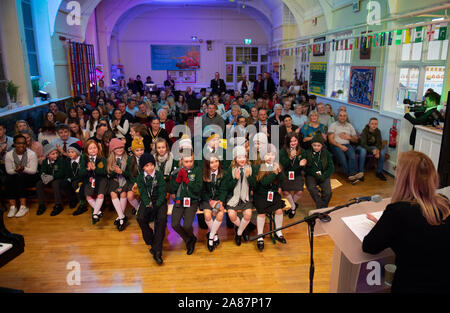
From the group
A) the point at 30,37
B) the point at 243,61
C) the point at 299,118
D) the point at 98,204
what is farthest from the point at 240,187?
the point at 243,61

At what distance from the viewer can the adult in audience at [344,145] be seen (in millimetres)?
6184

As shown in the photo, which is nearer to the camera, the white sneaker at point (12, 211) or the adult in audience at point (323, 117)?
the white sneaker at point (12, 211)

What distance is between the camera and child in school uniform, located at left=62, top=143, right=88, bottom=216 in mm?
4855

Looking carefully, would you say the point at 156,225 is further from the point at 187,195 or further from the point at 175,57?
the point at 175,57

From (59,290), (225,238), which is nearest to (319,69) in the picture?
(225,238)

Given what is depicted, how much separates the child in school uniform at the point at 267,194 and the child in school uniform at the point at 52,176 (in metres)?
2.96

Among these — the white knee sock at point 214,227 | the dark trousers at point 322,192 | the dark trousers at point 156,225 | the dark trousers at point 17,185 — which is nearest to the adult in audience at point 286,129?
the dark trousers at point 322,192

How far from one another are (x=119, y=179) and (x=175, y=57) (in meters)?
14.5

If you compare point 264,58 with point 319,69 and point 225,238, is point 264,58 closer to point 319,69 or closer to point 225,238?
point 319,69

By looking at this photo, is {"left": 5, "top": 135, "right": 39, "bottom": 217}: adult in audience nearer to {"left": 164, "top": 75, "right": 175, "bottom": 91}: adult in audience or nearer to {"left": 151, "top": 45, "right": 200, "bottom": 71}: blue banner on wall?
{"left": 164, "top": 75, "right": 175, "bottom": 91}: adult in audience

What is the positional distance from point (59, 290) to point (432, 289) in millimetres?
3113

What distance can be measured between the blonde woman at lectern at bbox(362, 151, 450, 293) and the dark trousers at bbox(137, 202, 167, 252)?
2503 millimetres

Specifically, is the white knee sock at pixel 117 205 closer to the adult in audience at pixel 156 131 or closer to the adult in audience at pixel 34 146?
the adult in audience at pixel 156 131

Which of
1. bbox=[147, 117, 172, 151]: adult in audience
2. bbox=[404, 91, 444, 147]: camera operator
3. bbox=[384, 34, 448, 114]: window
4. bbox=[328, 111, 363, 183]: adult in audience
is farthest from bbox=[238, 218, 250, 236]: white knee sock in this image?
bbox=[384, 34, 448, 114]: window
